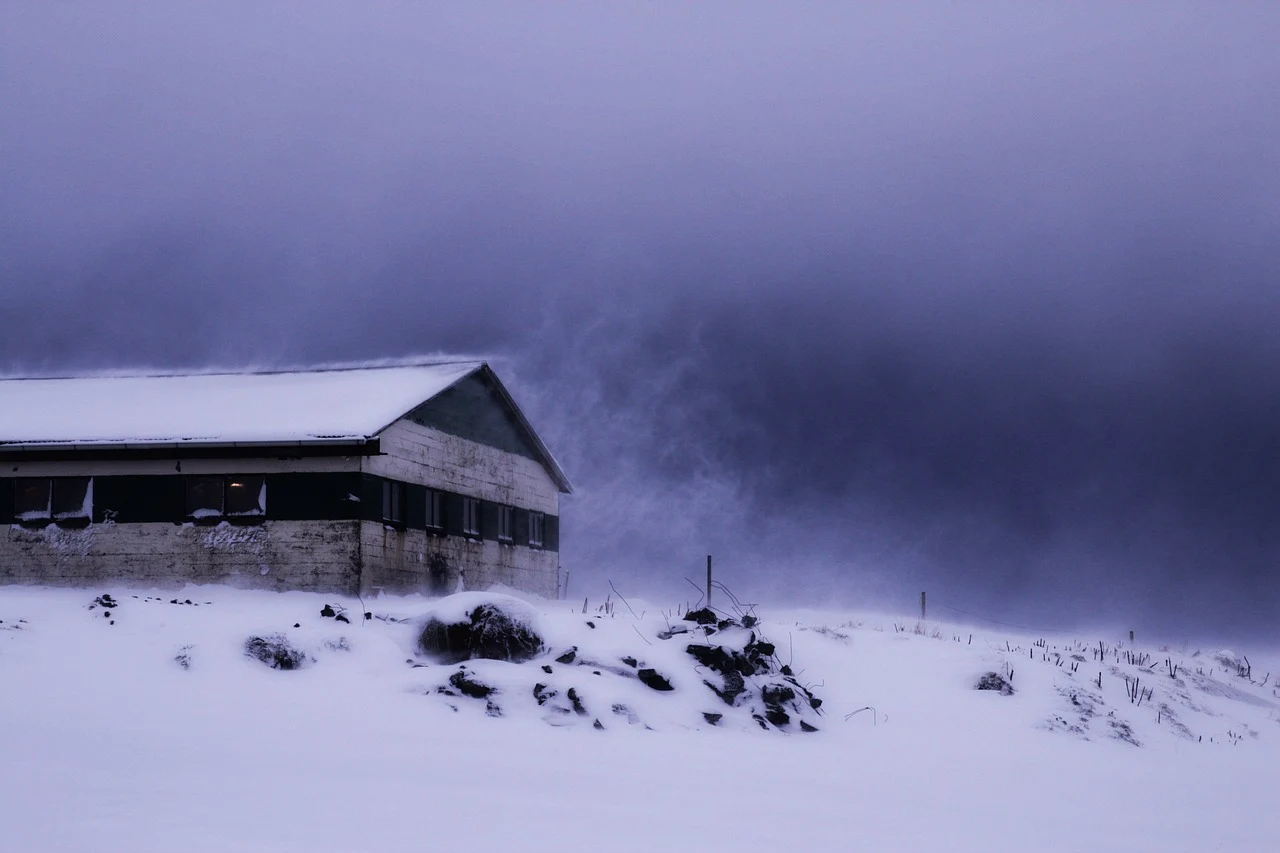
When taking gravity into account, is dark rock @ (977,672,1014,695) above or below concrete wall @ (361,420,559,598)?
below

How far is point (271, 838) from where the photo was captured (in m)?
8.09

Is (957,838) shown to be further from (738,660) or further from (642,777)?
(738,660)

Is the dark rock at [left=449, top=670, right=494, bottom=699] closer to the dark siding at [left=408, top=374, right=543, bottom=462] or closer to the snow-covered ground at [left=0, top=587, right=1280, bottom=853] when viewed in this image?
the snow-covered ground at [left=0, top=587, right=1280, bottom=853]

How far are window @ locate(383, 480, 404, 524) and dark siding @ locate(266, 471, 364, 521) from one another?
37.6 inches

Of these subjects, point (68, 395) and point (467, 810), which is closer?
point (467, 810)

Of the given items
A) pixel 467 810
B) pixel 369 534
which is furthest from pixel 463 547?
pixel 467 810

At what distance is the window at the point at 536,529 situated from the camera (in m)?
32.3

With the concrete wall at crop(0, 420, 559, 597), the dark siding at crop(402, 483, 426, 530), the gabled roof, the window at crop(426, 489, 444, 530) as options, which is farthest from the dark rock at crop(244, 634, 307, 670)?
the window at crop(426, 489, 444, 530)

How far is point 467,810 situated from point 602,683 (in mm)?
6369

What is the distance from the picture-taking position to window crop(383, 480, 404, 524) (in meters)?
25.7

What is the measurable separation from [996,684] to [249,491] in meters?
15.7

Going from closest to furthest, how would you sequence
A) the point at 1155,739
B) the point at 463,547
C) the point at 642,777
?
the point at 642,777, the point at 1155,739, the point at 463,547

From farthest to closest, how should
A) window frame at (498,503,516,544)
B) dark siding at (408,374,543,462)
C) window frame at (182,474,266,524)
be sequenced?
1. window frame at (498,503,516,544)
2. dark siding at (408,374,543,462)
3. window frame at (182,474,266,524)

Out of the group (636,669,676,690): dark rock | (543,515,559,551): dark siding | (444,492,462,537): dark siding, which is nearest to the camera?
(636,669,676,690): dark rock
